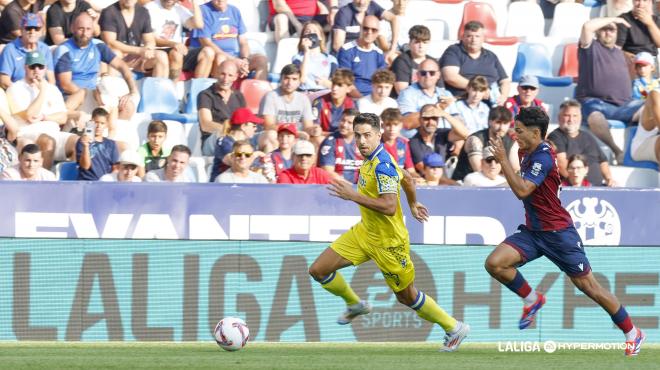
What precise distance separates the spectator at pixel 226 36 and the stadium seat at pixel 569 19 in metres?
4.42

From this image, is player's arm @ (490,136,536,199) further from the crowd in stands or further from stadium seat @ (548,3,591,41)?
stadium seat @ (548,3,591,41)

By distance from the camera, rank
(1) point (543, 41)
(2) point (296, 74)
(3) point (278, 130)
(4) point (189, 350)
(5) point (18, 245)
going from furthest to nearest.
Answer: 1. (1) point (543, 41)
2. (2) point (296, 74)
3. (3) point (278, 130)
4. (5) point (18, 245)
5. (4) point (189, 350)

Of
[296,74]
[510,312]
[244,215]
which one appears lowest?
[510,312]

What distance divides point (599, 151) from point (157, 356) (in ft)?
21.4

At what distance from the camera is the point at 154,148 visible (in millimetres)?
13859

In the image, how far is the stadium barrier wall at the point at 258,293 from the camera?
12.1 m

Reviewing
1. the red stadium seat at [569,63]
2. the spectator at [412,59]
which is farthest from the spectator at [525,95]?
the red stadium seat at [569,63]

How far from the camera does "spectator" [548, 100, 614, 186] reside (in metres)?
14.3

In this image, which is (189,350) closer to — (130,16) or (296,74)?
(296,74)

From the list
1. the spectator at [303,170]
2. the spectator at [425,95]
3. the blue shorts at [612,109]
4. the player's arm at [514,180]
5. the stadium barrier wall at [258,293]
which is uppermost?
the player's arm at [514,180]

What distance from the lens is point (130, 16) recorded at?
625 inches

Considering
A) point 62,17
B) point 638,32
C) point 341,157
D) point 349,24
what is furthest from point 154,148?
point 638,32

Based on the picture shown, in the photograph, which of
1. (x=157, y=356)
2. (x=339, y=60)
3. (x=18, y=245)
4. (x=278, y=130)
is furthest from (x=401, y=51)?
(x=157, y=356)

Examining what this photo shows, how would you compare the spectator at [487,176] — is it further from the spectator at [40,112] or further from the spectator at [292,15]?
the spectator at [40,112]
